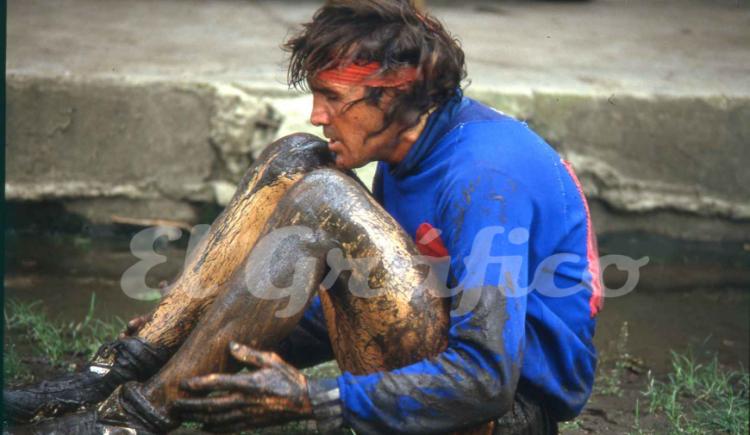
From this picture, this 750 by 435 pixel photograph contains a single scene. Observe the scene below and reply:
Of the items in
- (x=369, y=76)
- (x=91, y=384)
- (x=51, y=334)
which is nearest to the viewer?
(x=369, y=76)

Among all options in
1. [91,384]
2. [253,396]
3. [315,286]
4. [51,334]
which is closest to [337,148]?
[315,286]

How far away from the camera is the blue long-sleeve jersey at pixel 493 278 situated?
95.0 inches

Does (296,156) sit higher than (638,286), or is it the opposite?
(296,156)

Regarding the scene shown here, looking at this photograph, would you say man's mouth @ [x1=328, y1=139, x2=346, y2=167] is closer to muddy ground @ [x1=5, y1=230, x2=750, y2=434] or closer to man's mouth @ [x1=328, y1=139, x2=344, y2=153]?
man's mouth @ [x1=328, y1=139, x2=344, y2=153]

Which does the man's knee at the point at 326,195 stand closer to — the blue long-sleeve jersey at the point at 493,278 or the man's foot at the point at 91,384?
the blue long-sleeve jersey at the point at 493,278

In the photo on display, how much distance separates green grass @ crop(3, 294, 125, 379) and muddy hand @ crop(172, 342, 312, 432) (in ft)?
4.43

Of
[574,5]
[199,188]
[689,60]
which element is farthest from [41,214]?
[574,5]

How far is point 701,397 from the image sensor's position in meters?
3.74

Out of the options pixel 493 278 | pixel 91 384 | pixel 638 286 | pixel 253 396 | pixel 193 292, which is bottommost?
pixel 638 286

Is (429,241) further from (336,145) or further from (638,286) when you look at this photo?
(638,286)

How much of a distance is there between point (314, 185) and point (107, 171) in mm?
2547

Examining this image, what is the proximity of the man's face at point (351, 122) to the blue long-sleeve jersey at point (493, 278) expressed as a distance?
75 millimetres

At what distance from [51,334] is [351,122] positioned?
5.59 ft

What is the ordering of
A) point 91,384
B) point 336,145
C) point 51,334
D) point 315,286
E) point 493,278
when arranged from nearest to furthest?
point 493,278
point 315,286
point 336,145
point 91,384
point 51,334
